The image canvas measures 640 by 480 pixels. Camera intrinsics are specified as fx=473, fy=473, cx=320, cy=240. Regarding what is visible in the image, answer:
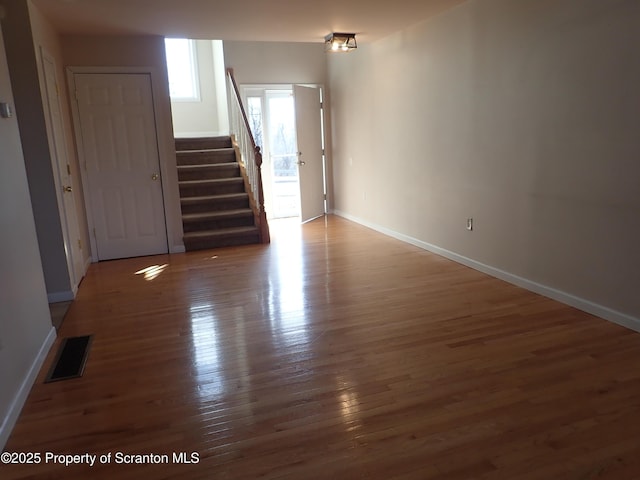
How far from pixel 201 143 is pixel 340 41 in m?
2.75

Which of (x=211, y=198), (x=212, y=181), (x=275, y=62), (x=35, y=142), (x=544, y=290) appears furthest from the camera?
(x=275, y=62)

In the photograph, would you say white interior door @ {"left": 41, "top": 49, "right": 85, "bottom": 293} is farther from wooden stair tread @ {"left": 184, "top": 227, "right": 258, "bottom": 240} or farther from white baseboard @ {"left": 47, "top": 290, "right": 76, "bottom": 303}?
wooden stair tread @ {"left": 184, "top": 227, "right": 258, "bottom": 240}

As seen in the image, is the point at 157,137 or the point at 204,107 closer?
the point at 157,137

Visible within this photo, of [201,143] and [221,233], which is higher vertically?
[201,143]

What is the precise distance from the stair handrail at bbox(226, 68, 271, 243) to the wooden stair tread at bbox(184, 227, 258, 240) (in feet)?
0.50

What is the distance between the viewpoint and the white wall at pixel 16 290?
89.4 inches

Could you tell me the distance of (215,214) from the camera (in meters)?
6.07

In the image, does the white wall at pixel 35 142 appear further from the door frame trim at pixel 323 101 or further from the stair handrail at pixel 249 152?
the door frame trim at pixel 323 101

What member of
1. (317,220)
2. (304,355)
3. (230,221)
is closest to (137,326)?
(304,355)

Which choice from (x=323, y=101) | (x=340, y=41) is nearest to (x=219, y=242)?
(x=340, y=41)

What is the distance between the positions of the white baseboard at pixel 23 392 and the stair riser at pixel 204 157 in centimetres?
390

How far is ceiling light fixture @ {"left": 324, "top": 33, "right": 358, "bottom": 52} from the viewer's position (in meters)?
5.26

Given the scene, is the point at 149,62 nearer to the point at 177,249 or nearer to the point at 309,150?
the point at 177,249

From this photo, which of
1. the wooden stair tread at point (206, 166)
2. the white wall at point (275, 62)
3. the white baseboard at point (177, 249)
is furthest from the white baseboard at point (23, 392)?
the white wall at point (275, 62)
